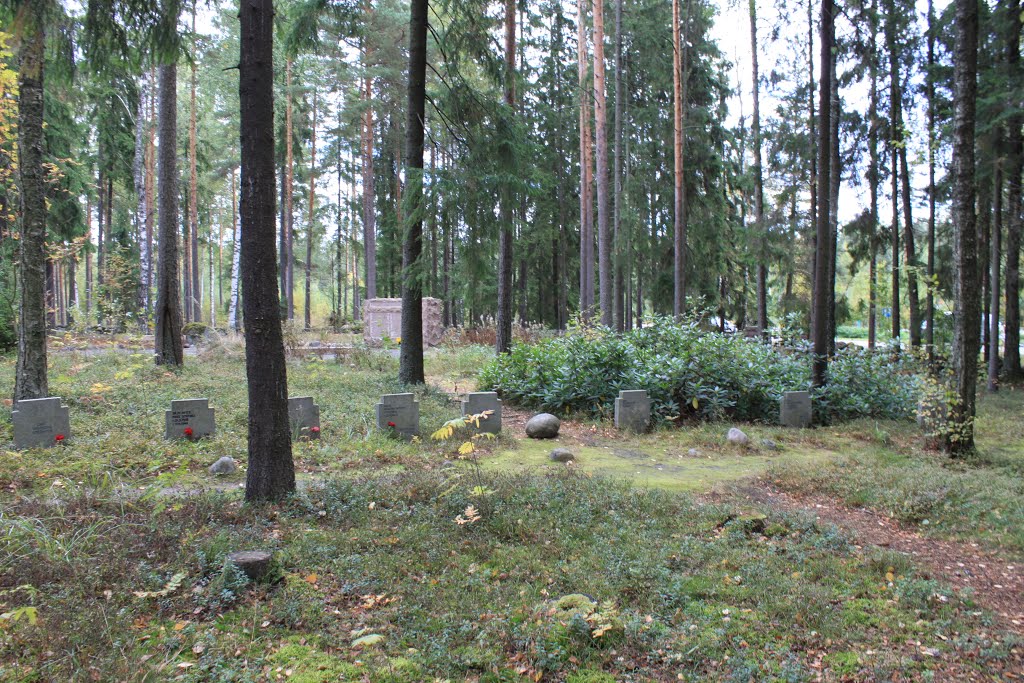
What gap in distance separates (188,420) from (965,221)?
9.60 meters

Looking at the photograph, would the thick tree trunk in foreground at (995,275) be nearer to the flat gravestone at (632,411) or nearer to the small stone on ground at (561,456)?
the flat gravestone at (632,411)

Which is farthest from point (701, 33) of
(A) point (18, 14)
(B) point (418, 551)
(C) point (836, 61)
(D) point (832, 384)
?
(B) point (418, 551)

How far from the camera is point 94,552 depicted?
154 inches

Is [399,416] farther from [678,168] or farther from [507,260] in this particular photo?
[678,168]

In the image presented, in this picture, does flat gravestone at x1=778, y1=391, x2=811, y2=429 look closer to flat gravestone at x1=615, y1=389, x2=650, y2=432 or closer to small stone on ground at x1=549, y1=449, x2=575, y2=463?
flat gravestone at x1=615, y1=389, x2=650, y2=432

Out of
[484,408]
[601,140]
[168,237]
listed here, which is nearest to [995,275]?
[601,140]

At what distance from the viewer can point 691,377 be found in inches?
422

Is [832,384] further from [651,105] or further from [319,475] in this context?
[651,105]

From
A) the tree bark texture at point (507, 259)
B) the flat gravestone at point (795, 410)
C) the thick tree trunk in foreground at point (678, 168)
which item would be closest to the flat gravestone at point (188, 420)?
the tree bark texture at point (507, 259)

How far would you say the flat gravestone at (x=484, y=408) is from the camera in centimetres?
870

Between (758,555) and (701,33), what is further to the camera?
(701,33)

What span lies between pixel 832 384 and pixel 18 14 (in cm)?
1227

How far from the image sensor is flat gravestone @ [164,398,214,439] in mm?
7184

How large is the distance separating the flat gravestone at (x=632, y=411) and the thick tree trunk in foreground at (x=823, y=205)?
3626 millimetres
